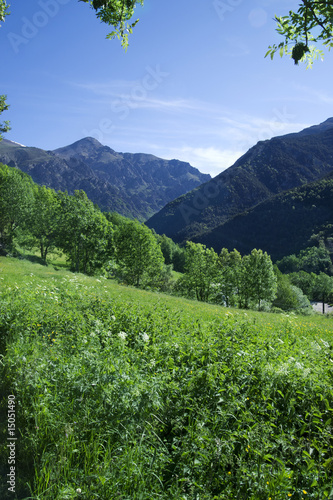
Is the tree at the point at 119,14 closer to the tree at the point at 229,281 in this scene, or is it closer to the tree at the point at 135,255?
the tree at the point at 135,255

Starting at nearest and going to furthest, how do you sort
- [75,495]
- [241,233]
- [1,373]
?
1. [75,495]
2. [1,373]
3. [241,233]

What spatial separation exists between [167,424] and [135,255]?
4331 cm

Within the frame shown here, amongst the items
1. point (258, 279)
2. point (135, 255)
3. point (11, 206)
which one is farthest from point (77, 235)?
point (258, 279)

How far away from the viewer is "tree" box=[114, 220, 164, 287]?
4662 cm

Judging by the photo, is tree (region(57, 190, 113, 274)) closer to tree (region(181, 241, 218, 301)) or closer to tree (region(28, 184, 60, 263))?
tree (region(28, 184, 60, 263))

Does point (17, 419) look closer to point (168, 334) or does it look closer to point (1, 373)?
point (1, 373)

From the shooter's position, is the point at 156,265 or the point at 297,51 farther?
the point at 156,265

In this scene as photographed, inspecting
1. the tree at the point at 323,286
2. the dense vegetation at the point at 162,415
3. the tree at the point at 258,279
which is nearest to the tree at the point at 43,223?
the tree at the point at 258,279

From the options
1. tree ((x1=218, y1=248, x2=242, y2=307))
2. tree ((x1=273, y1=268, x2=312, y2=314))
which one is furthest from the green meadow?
tree ((x1=273, y1=268, x2=312, y2=314))

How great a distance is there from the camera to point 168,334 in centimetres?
659

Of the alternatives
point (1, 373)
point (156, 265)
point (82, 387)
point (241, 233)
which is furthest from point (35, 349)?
point (241, 233)

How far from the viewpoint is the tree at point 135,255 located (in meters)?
46.6

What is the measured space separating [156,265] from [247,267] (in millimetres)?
16198

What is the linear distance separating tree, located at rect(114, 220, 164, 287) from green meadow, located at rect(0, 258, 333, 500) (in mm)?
40895
